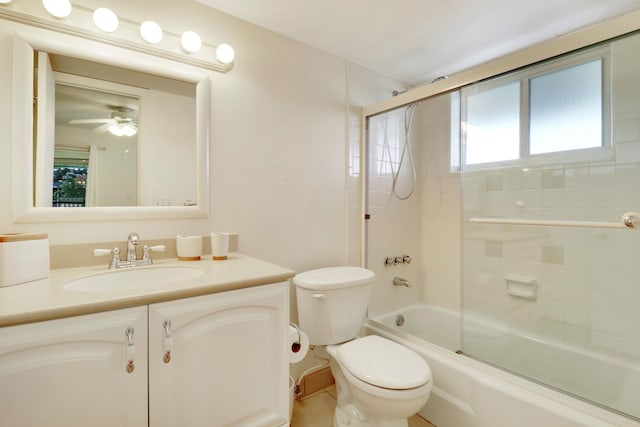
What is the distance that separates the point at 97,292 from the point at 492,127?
225cm

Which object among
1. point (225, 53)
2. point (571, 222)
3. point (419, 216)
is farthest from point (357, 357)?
point (225, 53)

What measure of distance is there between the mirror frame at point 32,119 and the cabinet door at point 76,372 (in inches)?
24.0

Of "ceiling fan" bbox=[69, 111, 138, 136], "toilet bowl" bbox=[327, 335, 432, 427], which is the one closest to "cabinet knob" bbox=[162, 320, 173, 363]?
"toilet bowl" bbox=[327, 335, 432, 427]

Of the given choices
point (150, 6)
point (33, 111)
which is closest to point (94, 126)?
point (33, 111)

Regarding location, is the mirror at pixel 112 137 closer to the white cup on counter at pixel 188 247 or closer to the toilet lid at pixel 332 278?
the white cup on counter at pixel 188 247

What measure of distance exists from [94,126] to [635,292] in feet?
8.79

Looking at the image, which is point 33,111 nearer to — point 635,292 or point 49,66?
point 49,66

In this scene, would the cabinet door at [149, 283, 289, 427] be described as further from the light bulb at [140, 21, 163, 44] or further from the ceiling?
the ceiling

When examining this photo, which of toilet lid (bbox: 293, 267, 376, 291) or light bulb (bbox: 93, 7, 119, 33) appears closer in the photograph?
light bulb (bbox: 93, 7, 119, 33)

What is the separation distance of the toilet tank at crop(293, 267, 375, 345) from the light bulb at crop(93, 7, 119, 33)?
1.41m

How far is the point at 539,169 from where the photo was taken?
73.1 inches

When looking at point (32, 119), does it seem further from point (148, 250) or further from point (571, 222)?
point (571, 222)

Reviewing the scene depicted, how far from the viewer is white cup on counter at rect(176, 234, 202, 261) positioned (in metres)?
1.38

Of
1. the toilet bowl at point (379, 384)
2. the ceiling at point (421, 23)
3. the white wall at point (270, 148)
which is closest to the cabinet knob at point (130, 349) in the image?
the white wall at point (270, 148)
